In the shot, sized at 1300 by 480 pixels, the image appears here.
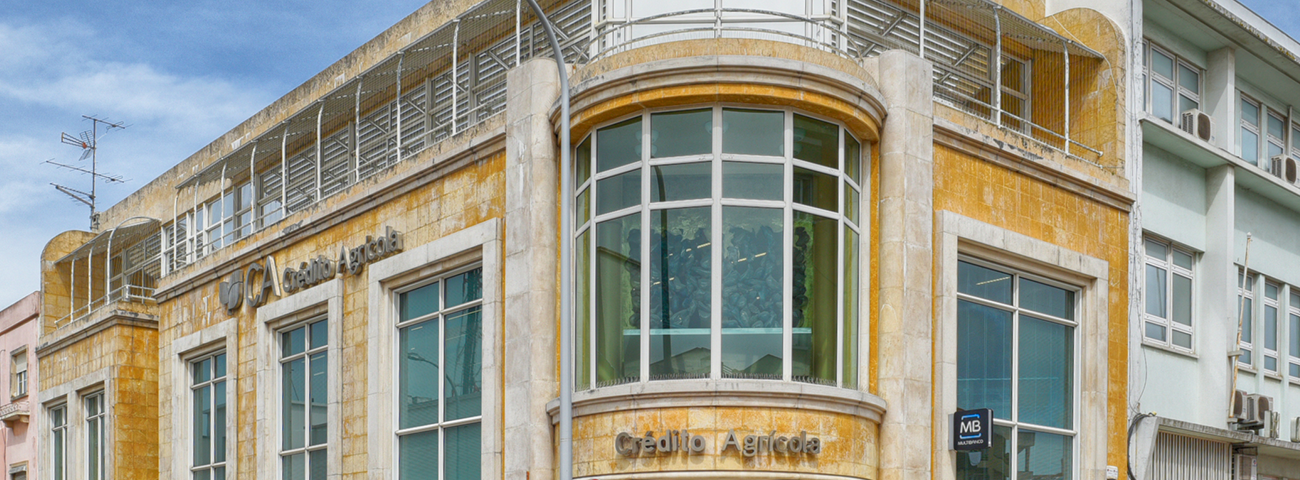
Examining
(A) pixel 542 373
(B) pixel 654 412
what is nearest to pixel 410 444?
(A) pixel 542 373

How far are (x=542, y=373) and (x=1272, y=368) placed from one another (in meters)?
15.9

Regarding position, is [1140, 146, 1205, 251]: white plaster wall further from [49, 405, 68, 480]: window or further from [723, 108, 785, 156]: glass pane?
[49, 405, 68, 480]: window

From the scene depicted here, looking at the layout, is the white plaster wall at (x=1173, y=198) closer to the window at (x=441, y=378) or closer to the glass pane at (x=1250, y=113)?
the glass pane at (x=1250, y=113)

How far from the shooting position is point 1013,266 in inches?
918

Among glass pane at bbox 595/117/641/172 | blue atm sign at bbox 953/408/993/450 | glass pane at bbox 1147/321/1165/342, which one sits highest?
glass pane at bbox 595/117/641/172

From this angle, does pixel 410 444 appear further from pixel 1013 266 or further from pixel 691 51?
pixel 1013 266

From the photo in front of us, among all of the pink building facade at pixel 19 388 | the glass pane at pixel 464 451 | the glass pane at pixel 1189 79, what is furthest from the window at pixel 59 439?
the glass pane at pixel 1189 79

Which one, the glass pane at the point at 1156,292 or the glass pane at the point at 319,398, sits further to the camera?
the glass pane at the point at 319,398

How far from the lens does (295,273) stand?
27.4 metres

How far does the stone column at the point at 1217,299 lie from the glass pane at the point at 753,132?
10.9 m

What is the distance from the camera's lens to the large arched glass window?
19.7 m

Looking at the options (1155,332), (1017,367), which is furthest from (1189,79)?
(1017,367)

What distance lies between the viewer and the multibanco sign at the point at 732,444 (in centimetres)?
1911

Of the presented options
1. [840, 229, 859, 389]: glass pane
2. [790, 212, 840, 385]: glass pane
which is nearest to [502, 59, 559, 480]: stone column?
[790, 212, 840, 385]: glass pane
